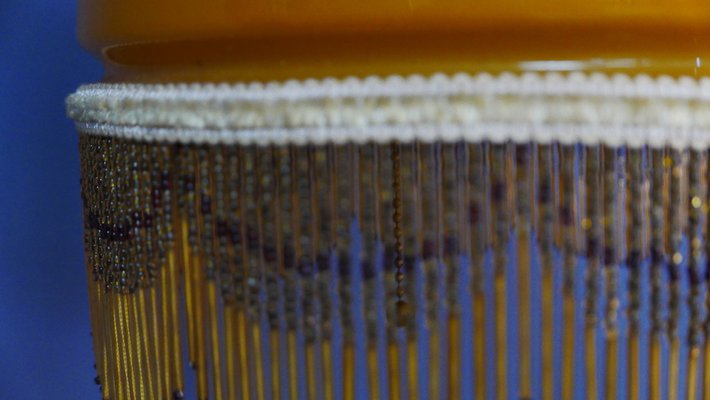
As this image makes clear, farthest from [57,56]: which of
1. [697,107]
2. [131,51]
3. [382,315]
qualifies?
[697,107]

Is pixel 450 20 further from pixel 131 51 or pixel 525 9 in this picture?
pixel 131 51

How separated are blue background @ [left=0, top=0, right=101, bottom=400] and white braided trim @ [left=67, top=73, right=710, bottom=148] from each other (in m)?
0.47

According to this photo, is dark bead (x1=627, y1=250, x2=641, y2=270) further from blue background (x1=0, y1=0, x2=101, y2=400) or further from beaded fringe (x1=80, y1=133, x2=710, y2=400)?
blue background (x1=0, y1=0, x2=101, y2=400)

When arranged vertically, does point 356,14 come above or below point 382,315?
above

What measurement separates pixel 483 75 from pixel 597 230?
9 cm

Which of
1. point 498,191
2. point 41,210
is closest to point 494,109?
point 498,191

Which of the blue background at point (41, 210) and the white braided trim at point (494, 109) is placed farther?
the blue background at point (41, 210)

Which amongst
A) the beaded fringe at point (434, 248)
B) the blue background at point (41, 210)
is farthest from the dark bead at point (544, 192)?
the blue background at point (41, 210)

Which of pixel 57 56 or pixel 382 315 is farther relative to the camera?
pixel 57 56

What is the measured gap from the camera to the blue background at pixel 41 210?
0.74 m

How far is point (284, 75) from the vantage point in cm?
36

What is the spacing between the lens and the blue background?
74 centimetres

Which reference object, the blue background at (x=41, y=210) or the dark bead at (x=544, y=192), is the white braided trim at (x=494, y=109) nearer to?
the dark bead at (x=544, y=192)

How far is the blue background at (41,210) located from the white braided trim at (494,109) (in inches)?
18.4
